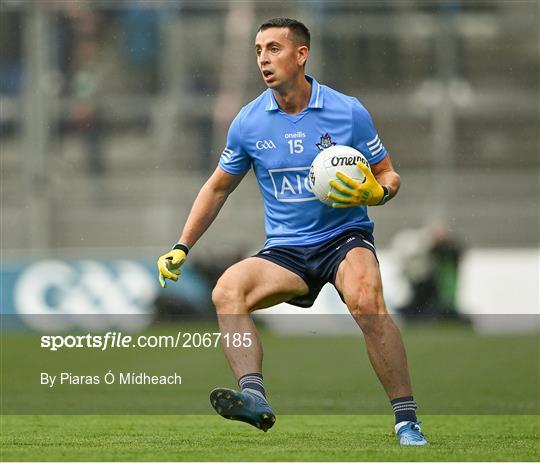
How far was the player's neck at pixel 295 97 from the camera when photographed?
690cm

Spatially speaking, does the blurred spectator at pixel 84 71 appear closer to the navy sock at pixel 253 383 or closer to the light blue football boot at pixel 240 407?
the navy sock at pixel 253 383

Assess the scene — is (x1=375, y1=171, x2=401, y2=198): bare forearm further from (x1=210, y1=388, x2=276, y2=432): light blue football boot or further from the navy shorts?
(x1=210, y1=388, x2=276, y2=432): light blue football boot

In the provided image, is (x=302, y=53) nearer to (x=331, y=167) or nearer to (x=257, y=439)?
(x=331, y=167)

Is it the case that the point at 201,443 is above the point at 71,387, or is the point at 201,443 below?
above

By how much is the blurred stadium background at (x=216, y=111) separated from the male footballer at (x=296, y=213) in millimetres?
12279

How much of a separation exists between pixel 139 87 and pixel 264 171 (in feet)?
52.0

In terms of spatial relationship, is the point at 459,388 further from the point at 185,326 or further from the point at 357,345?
the point at 185,326

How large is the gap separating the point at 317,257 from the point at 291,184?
1.35ft

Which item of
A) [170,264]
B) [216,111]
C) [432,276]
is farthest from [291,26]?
[216,111]

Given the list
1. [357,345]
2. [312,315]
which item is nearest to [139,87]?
[312,315]

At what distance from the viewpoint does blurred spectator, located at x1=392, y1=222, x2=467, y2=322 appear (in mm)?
18562

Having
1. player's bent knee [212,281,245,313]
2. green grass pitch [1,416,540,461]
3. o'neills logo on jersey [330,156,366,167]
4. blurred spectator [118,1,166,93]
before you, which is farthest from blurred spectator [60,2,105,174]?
o'neills logo on jersey [330,156,366,167]

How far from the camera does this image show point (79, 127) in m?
21.8

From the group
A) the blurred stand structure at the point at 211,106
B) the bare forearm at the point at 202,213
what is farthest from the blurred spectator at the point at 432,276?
the bare forearm at the point at 202,213
